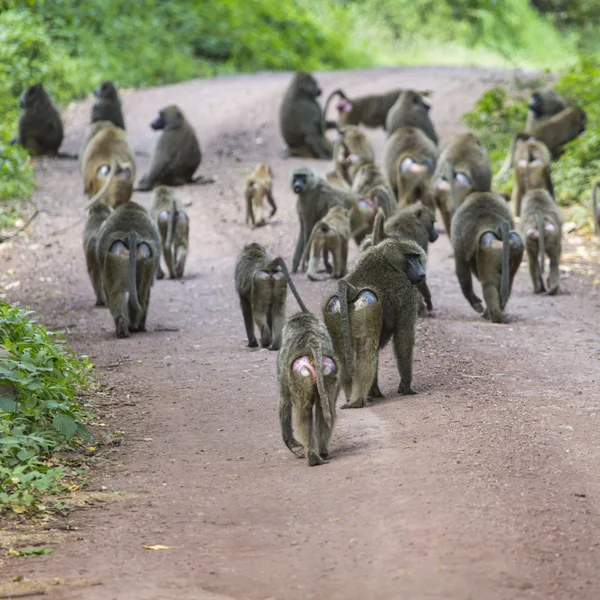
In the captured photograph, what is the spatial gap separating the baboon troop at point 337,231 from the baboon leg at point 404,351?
0.03 ft

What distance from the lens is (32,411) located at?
7.22m

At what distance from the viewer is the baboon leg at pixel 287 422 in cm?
672

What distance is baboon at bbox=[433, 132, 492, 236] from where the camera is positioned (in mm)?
13539

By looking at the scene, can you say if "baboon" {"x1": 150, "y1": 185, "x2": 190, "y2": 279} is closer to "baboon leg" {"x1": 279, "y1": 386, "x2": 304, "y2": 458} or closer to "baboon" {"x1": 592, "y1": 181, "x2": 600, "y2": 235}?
"baboon" {"x1": 592, "y1": 181, "x2": 600, "y2": 235}

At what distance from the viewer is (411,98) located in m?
17.0

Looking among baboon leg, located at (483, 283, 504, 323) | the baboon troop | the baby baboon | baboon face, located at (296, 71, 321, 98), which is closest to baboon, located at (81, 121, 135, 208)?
the baboon troop

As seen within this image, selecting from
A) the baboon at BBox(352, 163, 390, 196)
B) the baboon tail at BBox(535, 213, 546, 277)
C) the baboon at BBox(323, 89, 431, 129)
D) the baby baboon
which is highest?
the baby baboon

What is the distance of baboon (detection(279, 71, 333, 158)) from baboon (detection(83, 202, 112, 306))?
8.47 m

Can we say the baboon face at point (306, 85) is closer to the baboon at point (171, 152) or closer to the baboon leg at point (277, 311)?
the baboon at point (171, 152)

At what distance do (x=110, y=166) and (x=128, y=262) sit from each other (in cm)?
499

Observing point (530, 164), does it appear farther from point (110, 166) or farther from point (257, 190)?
point (110, 166)

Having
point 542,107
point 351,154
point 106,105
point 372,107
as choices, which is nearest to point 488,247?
point 351,154

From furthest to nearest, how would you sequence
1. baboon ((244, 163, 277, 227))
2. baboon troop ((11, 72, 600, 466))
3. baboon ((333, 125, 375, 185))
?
baboon ((333, 125, 375, 185)) → baboon ((244, 163, 277, 227)) → baboon troop ((11, 72, 600, 466))

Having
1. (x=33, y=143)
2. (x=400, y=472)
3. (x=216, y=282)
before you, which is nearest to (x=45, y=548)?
(x=400, y=472)
